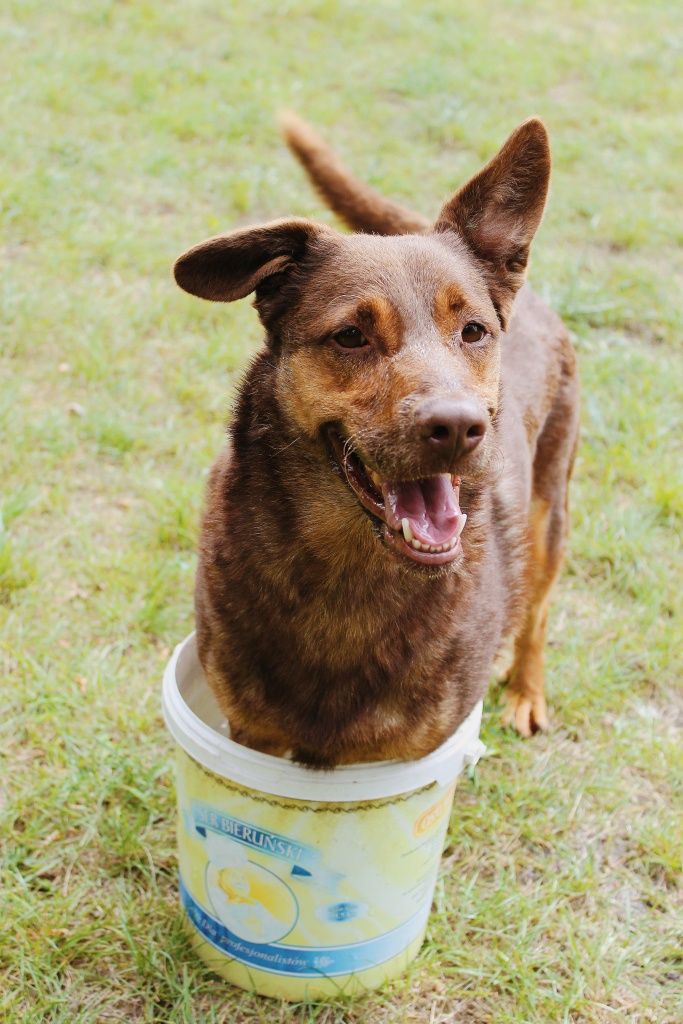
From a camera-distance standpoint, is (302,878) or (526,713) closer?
(302,878)

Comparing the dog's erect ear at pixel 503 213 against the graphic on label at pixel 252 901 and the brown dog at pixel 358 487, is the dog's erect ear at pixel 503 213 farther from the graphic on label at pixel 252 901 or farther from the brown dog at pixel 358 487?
the graphic on label at pixel 252 901

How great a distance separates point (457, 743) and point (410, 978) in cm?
71

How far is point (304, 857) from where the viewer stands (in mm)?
2393

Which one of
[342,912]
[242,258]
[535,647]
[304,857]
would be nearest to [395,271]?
[242,258]

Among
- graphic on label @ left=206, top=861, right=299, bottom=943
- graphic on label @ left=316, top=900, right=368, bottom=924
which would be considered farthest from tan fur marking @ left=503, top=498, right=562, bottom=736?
graphic on label @ left=206, top=861, right=299, bottom=943

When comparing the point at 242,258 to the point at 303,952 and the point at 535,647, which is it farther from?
the point at 535,647

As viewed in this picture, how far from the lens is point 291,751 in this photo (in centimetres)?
247

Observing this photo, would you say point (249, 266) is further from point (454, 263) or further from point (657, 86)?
point (657, 86)

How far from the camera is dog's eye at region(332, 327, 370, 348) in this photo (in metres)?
2.32

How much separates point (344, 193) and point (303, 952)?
2.39 m

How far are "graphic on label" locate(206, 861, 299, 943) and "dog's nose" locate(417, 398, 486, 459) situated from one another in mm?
1078

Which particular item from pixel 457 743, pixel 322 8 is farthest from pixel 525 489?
pixel 322 8

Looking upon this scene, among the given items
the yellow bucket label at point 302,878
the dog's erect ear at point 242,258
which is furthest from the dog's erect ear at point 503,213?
the yellow bucket label at point 302,878

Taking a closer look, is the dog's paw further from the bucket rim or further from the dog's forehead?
the dog's forehead
